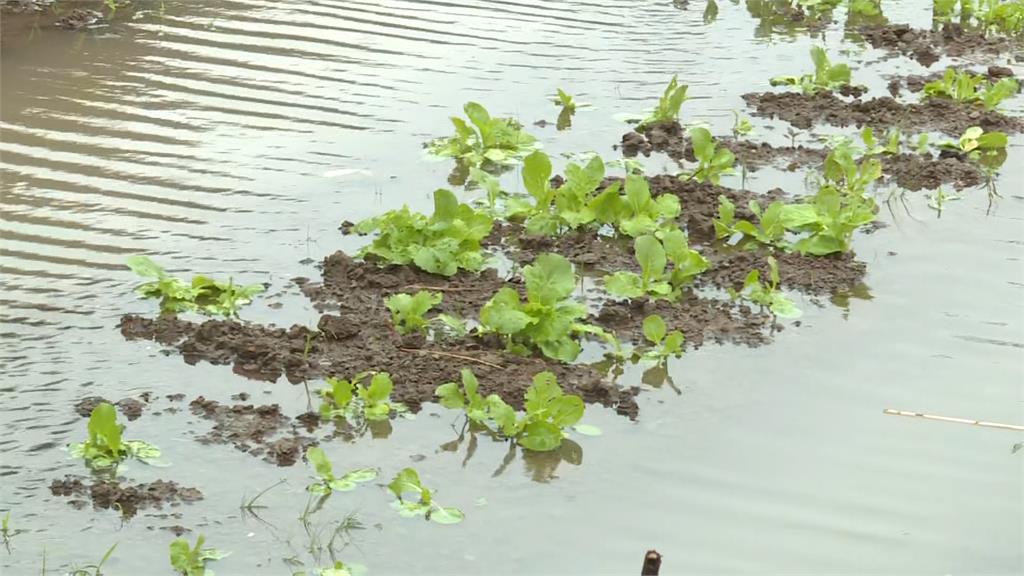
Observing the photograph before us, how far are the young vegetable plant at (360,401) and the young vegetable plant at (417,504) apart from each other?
1.68ft

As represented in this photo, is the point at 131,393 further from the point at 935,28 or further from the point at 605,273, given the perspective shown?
the point at 935,28

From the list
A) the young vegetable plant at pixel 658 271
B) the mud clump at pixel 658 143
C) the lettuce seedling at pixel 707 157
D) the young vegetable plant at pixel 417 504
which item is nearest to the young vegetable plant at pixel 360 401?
the young vegetable plant at pixel 417 504

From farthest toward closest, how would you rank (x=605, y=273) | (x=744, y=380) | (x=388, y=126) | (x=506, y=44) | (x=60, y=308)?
(x=506, y=44)
(x=388, y=126)
(x=605, y=273)
(x=60, y=308)
(x=744, y=380)

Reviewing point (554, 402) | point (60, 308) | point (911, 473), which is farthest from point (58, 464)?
point (911, 473)

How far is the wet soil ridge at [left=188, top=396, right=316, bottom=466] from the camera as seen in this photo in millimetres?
4828

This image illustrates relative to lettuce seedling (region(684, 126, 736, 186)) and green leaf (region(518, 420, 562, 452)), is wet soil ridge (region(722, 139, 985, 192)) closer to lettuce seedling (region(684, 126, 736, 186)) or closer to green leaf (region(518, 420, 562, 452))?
lettuce seedling (region(684, 126, 736, 186))

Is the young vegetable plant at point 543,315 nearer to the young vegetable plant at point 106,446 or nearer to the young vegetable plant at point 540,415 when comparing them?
the young vegetable plant at point 540,415

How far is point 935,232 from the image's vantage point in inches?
269

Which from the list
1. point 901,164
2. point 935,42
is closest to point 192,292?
point 901,164

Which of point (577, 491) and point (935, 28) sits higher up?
point (935, 28)

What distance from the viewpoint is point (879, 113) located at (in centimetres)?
829

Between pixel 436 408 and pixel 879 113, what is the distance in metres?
4.28

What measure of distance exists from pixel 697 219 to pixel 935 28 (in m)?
4.39

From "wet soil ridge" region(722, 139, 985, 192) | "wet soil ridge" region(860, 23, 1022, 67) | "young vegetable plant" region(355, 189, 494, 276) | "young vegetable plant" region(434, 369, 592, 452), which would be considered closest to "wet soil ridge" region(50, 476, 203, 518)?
"young vegetable plant" region(434, 369, 592, 452)
